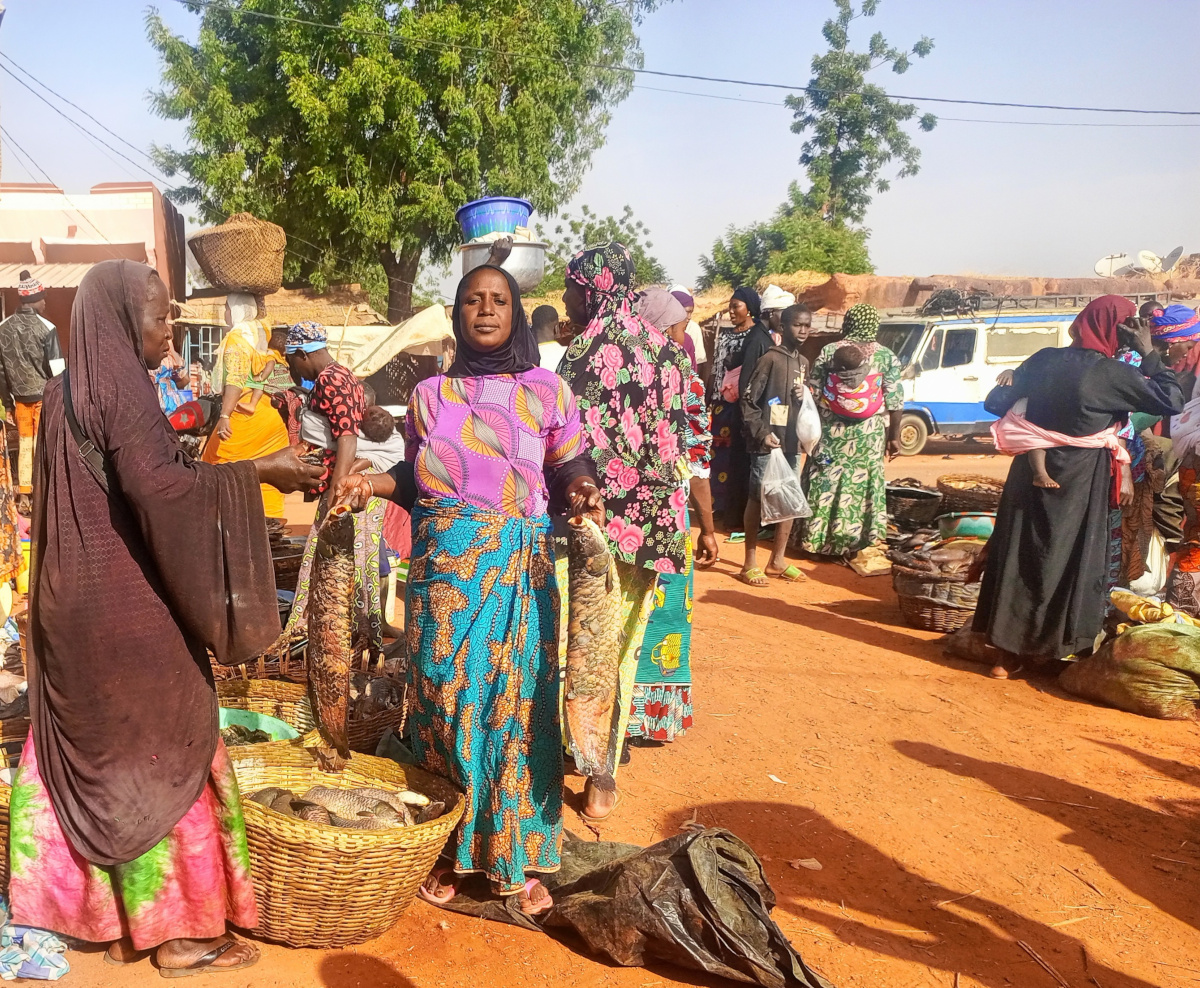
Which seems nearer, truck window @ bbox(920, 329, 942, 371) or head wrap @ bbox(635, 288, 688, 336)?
head wrap @ bbox(635, 288, 688, 336)

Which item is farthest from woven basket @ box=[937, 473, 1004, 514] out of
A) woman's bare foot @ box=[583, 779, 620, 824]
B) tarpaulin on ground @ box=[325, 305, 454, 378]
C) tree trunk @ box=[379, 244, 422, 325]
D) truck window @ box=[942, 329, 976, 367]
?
tree trunk @ box=[379, 244, 422, 325]

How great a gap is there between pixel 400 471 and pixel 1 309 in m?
16.8

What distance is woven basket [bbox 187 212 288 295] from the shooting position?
1402cm

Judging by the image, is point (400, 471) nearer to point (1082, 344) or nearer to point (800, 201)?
point (1082, 344)

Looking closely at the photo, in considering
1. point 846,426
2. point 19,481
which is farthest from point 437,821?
point 19,481

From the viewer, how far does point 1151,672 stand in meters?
5.05

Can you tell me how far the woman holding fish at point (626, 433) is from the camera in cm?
381

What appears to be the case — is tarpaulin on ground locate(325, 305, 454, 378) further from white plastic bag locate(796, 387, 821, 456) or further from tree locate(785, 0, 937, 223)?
tree locate(785, 0, 937, 223)

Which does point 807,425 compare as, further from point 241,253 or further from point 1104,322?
point 241,253

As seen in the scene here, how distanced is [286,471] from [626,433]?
5.25ft

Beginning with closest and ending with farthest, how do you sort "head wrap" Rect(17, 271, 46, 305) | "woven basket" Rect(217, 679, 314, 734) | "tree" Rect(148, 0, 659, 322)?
"woven basket" Rect(217, 679, 314, 734), "head wrap" Rect(17, 271, 46, 305), "tree" Rect(148, 0, 659, 322)

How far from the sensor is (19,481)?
8.34 metres

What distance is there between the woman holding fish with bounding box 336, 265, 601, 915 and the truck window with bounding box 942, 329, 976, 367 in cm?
1455

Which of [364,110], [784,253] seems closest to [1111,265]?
[784,253]
